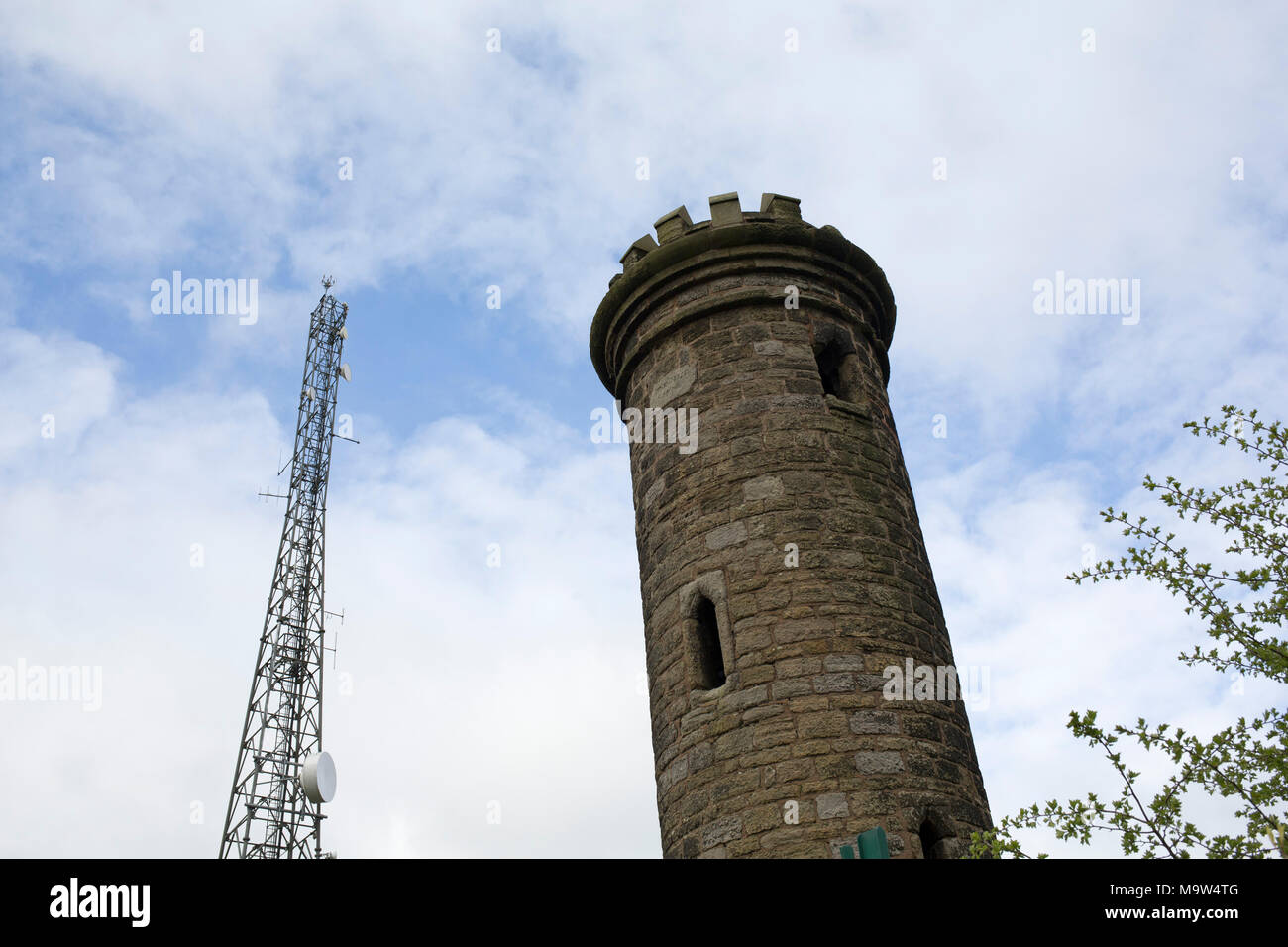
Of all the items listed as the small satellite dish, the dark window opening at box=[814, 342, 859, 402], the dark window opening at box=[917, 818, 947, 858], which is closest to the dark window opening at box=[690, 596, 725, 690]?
the dark window opening at box=[917, 818, 947, 858]

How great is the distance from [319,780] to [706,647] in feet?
35.0

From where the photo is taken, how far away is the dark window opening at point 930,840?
19.6 ft

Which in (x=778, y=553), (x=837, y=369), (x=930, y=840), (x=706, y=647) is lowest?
(x=930, y=840)

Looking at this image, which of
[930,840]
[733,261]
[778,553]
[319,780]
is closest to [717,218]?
[733,261]

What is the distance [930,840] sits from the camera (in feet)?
19.8

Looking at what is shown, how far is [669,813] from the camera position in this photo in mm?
6688

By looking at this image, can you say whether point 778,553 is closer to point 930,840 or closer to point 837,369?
point 930,840

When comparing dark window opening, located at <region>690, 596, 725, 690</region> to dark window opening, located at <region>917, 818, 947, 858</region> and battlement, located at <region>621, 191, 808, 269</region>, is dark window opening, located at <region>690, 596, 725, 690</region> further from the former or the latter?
battlement, located at <region>621, 191, 808, 269</region>

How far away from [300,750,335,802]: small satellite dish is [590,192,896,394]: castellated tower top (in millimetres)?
9776

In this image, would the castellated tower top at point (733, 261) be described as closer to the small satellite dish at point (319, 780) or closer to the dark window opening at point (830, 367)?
the dark window opening at point (830, 367)

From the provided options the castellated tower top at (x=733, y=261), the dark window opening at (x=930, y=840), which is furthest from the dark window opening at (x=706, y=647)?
the castellated tower top at (x=733, y=261)

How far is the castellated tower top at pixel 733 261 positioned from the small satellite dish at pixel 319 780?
978 centimetres
